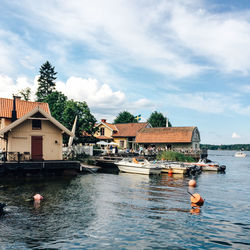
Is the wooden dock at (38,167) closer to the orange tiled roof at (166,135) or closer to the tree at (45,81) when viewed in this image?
the orange tiled roof at (166,135)

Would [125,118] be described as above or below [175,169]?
above

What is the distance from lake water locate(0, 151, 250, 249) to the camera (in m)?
10.5

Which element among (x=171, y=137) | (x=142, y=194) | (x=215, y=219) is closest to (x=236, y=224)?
(x=215, y=219)

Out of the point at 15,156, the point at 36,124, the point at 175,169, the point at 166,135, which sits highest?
the point at 36,124

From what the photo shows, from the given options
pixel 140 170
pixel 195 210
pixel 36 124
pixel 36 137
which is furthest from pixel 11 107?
pixel 195 210

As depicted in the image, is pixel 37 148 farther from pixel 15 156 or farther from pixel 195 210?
pixel 195 210

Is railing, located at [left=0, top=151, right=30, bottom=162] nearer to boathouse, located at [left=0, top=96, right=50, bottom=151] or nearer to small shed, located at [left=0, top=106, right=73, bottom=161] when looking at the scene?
small shed, located at [left=0, top=106, right=73, bottom=161]

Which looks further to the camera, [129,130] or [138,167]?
[129,130]

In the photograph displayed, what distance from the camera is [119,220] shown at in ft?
43.3

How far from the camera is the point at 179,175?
1321 inches

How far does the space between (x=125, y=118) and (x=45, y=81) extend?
30.5 m

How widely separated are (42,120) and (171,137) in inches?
1286

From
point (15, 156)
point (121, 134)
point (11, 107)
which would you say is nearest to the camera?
point (15, 156)

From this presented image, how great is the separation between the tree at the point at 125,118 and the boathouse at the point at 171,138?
34.3 m
